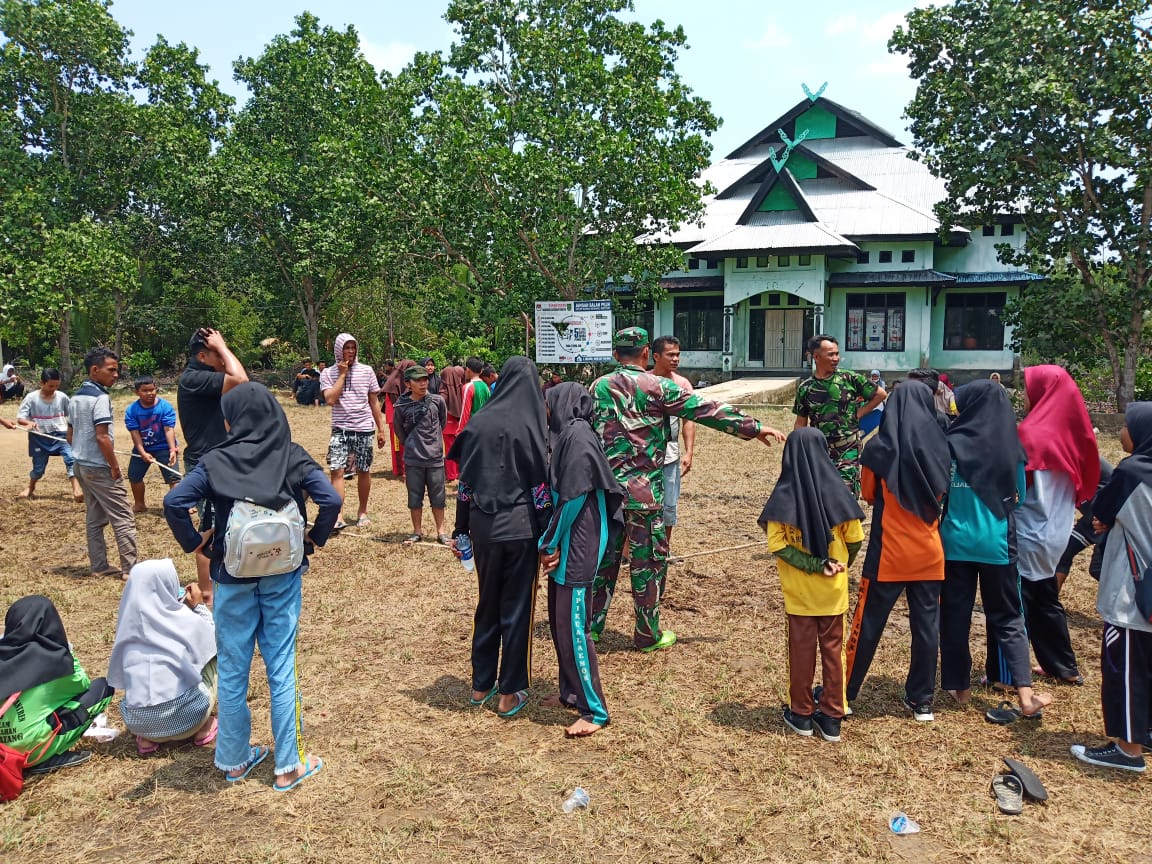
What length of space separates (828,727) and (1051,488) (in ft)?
6.12

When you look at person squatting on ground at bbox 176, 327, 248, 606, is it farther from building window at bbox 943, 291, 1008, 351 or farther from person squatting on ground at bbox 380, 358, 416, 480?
building window at bbox 943, 291, 1008, 351

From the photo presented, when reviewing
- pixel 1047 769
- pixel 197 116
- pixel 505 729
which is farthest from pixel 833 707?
pixel 197 116

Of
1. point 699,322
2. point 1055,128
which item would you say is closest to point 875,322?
point 699,322

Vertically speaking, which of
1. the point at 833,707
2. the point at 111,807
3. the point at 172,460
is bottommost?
the point at 111,807

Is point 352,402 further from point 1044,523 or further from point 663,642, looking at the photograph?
point 1044,523

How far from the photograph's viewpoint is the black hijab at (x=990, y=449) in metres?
4.16

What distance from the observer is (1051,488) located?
4.57 meters

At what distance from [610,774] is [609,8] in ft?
73.2

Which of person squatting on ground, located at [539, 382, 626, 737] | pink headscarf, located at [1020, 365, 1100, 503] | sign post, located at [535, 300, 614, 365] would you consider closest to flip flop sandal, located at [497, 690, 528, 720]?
person squatting on ground, located at [539, 382, 626, 737]

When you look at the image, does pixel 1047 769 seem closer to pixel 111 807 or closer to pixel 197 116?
pixel 111 807

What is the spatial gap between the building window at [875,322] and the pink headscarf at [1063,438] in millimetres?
21704

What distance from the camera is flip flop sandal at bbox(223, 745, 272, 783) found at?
3791 millimetres

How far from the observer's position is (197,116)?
28688 mm

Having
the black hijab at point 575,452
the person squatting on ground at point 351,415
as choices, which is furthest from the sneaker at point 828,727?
the person squatting on ground at point 351,415
